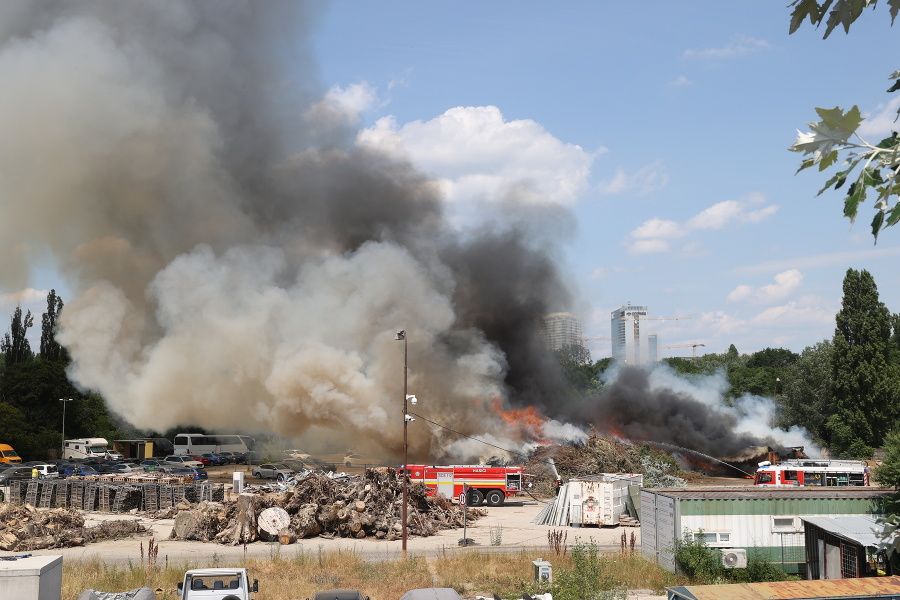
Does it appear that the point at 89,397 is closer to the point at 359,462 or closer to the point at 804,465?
the point at 359,462

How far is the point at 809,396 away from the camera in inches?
3236

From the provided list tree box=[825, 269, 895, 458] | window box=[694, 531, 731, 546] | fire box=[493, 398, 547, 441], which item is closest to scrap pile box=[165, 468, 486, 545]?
window box=[694, 531, 731, 546]

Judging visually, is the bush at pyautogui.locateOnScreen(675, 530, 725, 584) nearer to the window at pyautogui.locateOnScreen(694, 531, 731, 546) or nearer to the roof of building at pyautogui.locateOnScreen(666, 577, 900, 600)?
the window at pyautogui.locateOnScreen(694, 531, 731, 546)

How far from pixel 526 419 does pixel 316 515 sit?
26.5 metres

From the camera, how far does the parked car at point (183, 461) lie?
62.9 metres

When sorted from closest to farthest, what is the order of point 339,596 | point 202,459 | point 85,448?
point 339,596 < point 202,459 < point 85,448

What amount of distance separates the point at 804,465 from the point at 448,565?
28.2 meters

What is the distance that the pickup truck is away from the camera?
1677 centimetres

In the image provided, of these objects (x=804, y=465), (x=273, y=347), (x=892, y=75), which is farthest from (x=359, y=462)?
(x=892, y=75)

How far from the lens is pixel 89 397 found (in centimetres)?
8731

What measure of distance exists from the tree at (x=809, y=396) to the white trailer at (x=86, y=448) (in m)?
66.1

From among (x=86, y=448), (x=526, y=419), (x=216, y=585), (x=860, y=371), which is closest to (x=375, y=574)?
(x=216, y=585)

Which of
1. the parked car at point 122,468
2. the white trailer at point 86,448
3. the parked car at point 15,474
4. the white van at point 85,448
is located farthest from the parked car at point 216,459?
the parked car at point 15,474

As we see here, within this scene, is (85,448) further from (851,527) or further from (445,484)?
(851,527)
